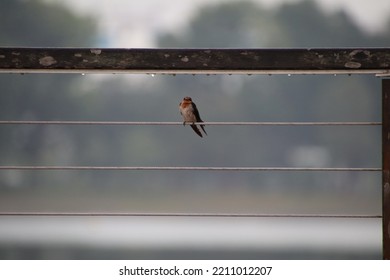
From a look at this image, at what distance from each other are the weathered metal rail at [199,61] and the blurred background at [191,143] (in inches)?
406

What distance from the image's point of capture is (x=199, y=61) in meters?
1.71

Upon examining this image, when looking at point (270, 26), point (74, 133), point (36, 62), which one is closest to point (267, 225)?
point (74, 133)

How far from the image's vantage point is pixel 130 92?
21.4 metres

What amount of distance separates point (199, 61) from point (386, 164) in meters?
0.42

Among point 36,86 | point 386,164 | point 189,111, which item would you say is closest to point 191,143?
point 36,86

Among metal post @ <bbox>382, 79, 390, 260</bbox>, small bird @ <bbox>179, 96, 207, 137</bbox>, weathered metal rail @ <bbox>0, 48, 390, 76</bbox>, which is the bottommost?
metal post @ <bbox>382, 79, 390, 260</bbox>

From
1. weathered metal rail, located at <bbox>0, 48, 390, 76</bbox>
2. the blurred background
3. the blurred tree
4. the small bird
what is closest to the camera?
weathered metal rail, located at <bbox>0, 48, 390, 76</bbox>

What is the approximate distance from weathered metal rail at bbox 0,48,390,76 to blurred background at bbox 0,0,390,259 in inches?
406

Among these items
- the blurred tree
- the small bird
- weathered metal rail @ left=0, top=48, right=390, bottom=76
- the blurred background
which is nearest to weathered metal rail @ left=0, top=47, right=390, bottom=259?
weathered metal rail @ left=0, top=48, right=390, bottom=76

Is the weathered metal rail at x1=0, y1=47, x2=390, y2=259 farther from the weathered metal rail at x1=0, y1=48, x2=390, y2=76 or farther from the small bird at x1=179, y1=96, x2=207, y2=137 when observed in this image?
the small bird at x1=179, y1=96, x2=207, y2=137

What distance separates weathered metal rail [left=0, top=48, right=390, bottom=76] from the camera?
66.4 inches

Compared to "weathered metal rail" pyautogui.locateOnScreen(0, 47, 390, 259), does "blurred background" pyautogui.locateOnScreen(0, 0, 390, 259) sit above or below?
above

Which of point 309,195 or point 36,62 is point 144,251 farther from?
point 36,62

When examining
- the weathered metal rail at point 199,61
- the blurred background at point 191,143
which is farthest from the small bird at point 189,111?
the blurred background at point 191,143
